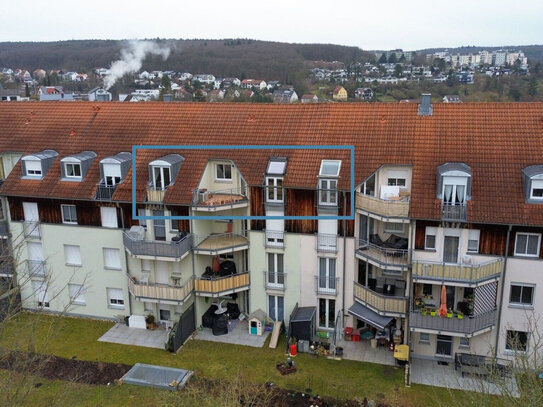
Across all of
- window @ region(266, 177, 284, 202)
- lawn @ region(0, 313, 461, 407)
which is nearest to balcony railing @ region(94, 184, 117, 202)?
lawn @ region(0, 313, 461, 407)

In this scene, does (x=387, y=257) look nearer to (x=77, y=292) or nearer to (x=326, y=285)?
(x=326, y=285)

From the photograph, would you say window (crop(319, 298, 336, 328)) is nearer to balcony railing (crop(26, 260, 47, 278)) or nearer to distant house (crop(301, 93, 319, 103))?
balcony railing (crop(26, 260, 47, 278))

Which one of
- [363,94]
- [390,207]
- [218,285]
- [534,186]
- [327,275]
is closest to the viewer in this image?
[534,186]

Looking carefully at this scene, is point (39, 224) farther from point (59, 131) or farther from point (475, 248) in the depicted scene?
point (475, 248)

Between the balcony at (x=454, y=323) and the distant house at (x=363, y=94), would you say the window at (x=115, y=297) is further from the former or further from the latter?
the distant house at (x=363, y=94)

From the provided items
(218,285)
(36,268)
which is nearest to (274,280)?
(218,285)
